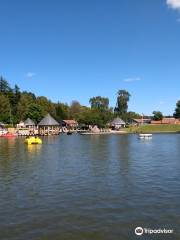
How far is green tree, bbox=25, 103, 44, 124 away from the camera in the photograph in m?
176

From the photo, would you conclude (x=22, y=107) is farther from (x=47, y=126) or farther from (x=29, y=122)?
(x=47, y=126)

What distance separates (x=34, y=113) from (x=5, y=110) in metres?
13.5

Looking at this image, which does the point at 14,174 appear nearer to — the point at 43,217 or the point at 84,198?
the point at 84,198

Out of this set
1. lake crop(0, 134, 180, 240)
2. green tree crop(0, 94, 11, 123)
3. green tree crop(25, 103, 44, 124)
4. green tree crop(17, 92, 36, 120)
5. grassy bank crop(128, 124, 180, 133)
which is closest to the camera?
lake crop(0, 134, 180, 240)

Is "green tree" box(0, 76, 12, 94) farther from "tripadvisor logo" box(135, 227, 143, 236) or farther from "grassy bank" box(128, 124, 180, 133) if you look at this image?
"tripadvisor logo" box(135, 227, 143, 236)

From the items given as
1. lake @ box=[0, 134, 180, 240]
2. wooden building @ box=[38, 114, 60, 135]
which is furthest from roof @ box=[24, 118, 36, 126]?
lake @ box=[0, 134, 180, 240]

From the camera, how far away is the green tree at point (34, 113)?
578 feet

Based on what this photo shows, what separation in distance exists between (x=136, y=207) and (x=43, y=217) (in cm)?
575

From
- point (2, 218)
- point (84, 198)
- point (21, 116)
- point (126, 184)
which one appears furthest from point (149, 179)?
point (21, 116)

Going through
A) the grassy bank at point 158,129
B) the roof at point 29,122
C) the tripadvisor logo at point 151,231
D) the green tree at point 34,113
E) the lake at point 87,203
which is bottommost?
the tripadvisor logo at point 151,231

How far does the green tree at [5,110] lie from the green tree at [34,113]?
8.63m

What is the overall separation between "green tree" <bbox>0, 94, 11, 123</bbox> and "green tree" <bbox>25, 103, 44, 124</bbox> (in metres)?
8.63

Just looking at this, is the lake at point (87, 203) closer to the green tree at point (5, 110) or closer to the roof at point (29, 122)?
the roof at point (29, 122)

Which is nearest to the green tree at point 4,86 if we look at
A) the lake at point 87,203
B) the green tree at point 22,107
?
the green tree at point 22,107
